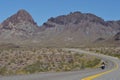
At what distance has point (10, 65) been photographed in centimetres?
5825

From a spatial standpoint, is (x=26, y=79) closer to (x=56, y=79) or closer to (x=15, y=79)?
(x=15, y=79)

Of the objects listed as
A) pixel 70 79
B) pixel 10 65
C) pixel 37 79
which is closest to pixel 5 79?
pixel 37 79

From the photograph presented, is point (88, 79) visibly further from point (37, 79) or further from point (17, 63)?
point (17, 63)

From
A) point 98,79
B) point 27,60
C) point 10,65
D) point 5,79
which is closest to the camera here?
point 5,79

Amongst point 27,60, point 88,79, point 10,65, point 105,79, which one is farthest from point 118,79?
point 27,60

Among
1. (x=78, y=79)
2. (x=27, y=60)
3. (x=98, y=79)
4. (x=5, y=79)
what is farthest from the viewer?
(x=27, y=60)

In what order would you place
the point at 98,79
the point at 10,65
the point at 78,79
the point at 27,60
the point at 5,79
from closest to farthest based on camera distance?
the point at 5,79
the point at 78,79
the point at 98,79
the point at 10,65
the point at 27,60

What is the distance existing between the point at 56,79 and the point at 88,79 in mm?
1459

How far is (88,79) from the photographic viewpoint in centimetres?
1577

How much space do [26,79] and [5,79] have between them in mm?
845

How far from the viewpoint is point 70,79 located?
1577cm

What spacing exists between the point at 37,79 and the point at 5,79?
4.27ft

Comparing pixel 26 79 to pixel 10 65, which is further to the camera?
pixel 10 65

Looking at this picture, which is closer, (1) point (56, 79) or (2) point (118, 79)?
(1) point (56, 79)
